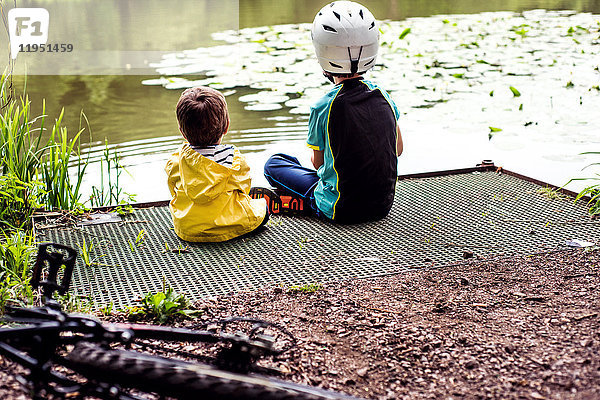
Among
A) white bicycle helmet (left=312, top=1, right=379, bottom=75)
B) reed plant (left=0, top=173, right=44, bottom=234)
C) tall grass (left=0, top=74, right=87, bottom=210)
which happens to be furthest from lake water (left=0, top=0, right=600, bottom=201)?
white bicycle helmet (left=312, top=1, right=379, bottom=75)

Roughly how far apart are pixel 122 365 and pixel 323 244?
1582 millimetres

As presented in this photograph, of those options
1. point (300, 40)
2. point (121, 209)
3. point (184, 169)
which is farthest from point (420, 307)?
point (300, 40)

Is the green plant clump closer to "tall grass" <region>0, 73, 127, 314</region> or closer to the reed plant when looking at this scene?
"tall grass" <region>0, 73, 127, 314</region>

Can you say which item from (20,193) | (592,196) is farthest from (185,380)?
(592,196)

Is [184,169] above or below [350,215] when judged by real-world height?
above

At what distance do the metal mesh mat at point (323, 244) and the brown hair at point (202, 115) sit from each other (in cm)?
48

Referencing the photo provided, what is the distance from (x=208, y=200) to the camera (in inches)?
118

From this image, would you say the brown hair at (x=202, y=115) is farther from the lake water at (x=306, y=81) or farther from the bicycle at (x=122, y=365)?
the bicycle at (x=122, y=365)

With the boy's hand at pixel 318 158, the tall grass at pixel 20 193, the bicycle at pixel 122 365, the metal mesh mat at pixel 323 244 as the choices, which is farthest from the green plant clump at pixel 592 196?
the tall grass at pixel 20 193

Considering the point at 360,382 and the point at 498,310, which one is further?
the point at 498,310

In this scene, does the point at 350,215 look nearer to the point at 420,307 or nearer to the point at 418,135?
the point at 420,307

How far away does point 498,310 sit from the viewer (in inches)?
88.1

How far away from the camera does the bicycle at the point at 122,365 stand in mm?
1427

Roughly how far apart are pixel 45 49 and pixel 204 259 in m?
7.34
